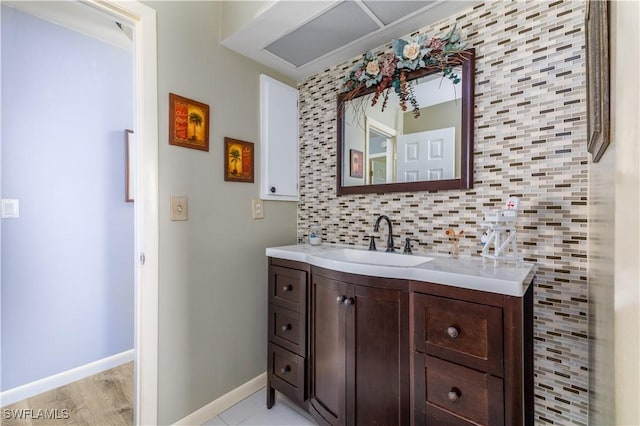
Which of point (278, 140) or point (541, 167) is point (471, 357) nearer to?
point (541, 167)

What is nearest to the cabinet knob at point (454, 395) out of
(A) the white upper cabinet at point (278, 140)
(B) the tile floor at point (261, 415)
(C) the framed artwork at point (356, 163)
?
(B) the tile floor at point (261, 415)

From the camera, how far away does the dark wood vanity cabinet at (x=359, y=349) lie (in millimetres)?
1121

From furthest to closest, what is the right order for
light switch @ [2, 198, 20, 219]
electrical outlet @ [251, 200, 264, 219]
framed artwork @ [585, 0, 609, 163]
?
electrical outlet @ [251, 200, 264, 219] < light switch @ [2, 198, 20, 219] < framed artwork @ [585, 0, 609, 163]

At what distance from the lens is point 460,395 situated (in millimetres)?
963

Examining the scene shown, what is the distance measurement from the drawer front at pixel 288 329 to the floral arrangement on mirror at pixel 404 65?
1.29 meters

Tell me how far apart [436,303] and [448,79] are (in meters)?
1.10

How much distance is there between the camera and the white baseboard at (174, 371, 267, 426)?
1.56 metres

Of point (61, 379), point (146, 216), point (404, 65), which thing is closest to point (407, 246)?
point (404, 65)

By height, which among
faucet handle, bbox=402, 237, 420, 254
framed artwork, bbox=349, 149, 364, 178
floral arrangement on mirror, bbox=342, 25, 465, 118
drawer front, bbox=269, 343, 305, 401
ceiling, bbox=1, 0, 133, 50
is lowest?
drawer front, bbox=269, 343, 305, 401

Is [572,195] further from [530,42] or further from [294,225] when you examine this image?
[294,225]

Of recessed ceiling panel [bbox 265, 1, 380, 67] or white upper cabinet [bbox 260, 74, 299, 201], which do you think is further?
white upper cabinet [bbox 260, 74, 299, 201]

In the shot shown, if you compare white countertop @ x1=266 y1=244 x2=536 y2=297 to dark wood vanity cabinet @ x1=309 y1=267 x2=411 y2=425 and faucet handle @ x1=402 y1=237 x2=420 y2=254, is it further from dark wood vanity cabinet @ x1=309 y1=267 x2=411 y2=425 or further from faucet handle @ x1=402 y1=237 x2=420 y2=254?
faucet handle @ x1=402 y1=237 x2=420 y2=254

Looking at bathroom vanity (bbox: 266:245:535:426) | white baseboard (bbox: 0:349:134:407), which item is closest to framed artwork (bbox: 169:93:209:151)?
bathroom vanity (bbox: 266:245:535:426)

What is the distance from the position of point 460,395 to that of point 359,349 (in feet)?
1.32
